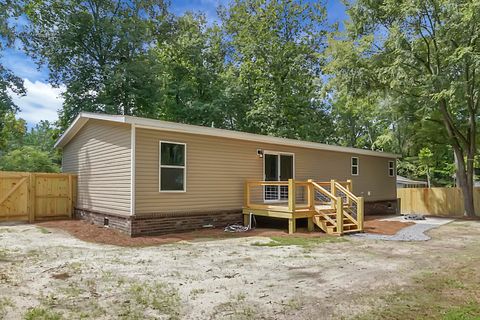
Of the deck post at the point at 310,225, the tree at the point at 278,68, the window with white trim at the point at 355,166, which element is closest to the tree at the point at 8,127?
the tree at the point at 278,68

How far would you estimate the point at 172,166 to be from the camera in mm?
9578

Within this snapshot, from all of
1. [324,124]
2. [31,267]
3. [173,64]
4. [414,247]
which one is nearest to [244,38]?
[173,64]

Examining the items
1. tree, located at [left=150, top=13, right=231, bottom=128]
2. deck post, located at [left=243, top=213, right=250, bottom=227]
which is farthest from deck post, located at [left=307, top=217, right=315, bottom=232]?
tree, located at [left=150, top=13, right=231, bottom=128]

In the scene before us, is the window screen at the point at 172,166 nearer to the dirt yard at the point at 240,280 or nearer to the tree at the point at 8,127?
the dirt yard at the point at 240,280

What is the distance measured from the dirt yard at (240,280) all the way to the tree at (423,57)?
25.8ft

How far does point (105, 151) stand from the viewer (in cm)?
1029

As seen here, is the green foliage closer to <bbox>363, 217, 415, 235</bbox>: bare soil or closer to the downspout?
the downspout

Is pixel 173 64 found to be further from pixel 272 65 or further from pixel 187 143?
pixel 187 143

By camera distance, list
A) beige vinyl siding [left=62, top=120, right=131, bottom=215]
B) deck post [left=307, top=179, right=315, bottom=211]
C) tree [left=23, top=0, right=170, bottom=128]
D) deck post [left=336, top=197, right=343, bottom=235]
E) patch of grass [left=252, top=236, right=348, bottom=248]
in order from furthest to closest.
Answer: tree [left=23, top=0, right=170, bottom=128] < deck post [left=307, top=179, right=315, bottom=211] < deck post [left=336, top=197, right=343, bottom=235] < beige vinyl siding [left=62, top=120, right=131, bottom=215] < patch of grass [left=252, top=236, right=348, bottom=248]

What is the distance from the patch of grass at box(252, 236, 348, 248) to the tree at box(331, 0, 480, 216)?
813cm

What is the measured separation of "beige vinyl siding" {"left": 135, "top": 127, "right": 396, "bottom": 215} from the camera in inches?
355

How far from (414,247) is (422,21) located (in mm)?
10303

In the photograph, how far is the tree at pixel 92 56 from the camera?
1892cm

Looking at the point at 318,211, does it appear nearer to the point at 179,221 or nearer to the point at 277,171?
the point at 277,171
